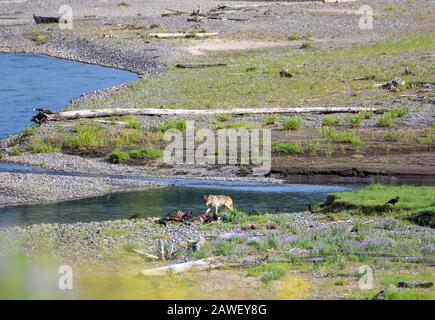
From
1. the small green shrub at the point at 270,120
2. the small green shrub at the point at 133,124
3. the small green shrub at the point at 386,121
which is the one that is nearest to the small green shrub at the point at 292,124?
the small green shrub at the point at 270,120

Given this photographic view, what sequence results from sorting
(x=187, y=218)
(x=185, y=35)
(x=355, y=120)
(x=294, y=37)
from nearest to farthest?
(x=187, y=218), (x=355, y=120), (x=294, y=37), (x=185, y=35)

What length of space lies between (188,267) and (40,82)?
33995mm

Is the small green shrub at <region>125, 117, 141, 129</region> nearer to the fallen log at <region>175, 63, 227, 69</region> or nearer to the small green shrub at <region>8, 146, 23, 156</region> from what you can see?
the small green shrub at <region>8, 146, 23, 156</region>

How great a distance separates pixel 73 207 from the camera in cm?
2858

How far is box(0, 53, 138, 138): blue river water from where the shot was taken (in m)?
44.1

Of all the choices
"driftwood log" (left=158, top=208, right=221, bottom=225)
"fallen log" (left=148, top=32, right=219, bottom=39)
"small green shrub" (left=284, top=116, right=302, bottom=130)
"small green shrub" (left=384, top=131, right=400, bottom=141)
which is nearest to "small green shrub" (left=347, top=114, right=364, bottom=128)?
"small green shrub" (left=384, top=131, right=400, bottom=141)

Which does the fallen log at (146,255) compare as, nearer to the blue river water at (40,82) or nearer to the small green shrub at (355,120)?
the small green shrub at (355,120)

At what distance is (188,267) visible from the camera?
19984 mm

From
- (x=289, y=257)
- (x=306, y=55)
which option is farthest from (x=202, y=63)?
(x=289, y=257)

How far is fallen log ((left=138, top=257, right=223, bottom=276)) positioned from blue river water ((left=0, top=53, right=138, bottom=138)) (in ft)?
65.2

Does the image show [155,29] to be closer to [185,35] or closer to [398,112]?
[185,35]

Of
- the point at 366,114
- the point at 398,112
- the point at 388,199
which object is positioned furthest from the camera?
the point at 366,114

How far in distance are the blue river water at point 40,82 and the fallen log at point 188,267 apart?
1988 cm

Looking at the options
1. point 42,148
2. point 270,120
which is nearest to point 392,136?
point 270,120
